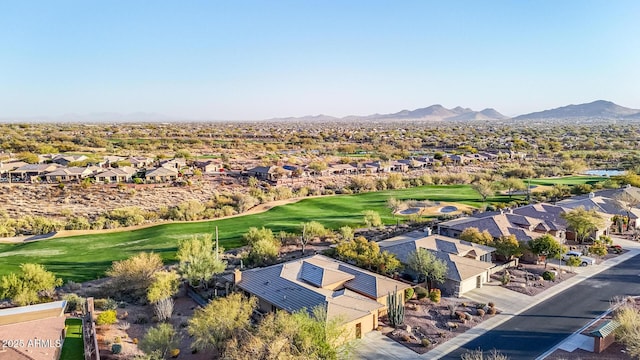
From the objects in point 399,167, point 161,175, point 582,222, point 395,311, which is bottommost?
point 395,311

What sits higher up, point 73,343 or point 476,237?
point 476,237

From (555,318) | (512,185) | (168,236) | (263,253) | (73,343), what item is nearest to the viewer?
(73,343)

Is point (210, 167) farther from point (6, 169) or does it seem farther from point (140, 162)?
point (6, 169)

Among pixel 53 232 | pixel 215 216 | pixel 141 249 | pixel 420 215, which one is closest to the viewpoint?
pixel 141 249

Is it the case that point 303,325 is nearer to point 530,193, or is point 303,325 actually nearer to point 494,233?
point 494,233

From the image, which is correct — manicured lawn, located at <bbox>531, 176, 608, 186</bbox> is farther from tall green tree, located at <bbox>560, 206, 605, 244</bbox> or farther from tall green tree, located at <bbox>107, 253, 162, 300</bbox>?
tall green tree, located at <bbox>107, 253, 162, 300</bbox>

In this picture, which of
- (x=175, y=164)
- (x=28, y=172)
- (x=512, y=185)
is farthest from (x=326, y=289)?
(x=28, y=172)

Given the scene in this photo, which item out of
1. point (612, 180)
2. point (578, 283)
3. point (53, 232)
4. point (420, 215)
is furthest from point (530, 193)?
point (53, 232)
